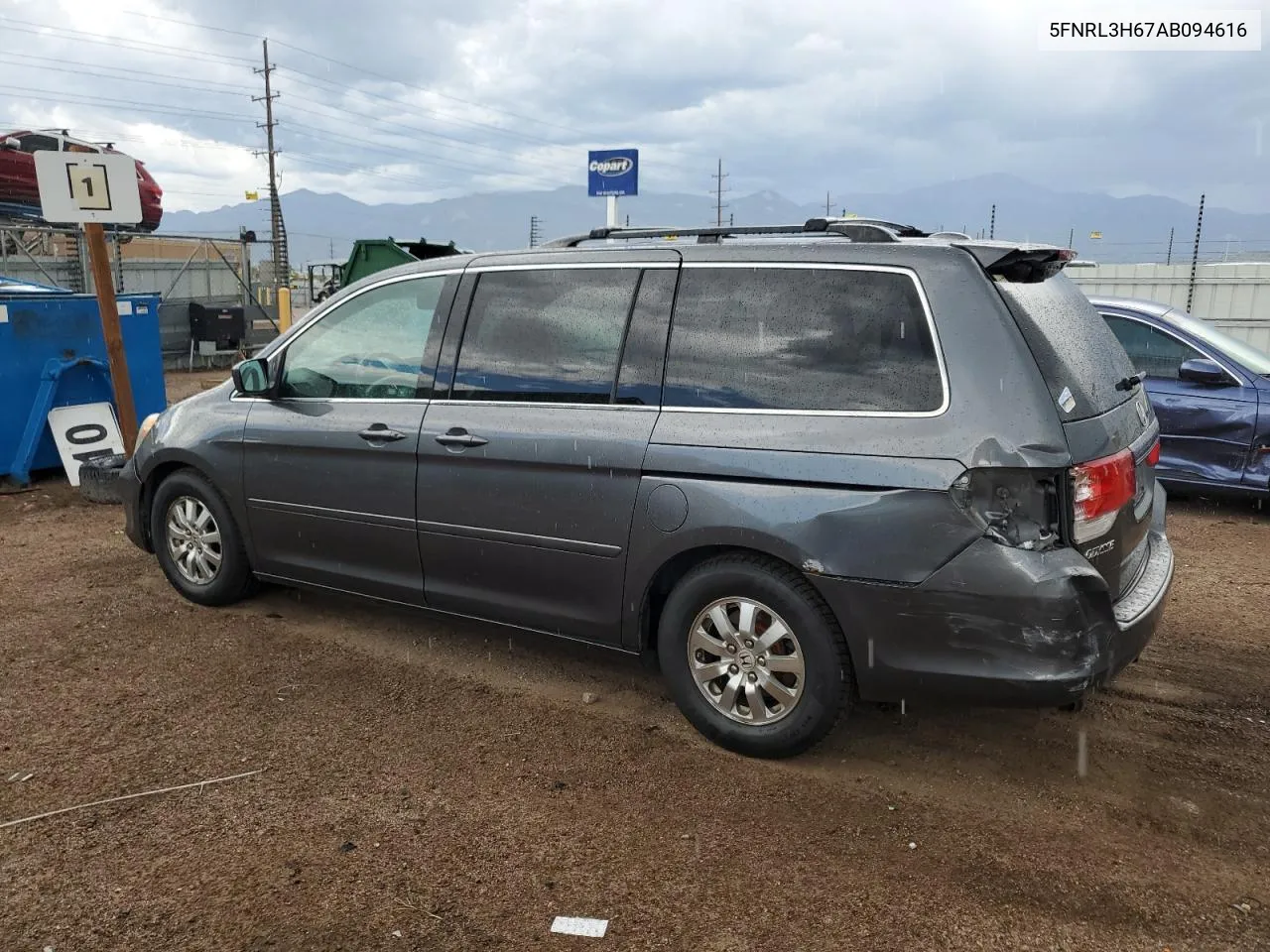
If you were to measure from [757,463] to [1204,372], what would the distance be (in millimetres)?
5459

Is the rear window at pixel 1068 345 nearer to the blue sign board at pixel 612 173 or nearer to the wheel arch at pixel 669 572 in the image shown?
the wheel arch at pixel 669 572

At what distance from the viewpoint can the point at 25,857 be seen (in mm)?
2947

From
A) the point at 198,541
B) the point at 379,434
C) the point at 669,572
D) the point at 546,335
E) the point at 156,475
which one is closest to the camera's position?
the point at 669,572

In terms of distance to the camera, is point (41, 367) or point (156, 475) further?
point (41, 367)

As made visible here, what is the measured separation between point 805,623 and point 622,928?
1.14 metres

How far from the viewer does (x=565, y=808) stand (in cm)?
323

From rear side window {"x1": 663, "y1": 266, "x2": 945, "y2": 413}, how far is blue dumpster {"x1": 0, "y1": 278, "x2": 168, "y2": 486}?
641 cm

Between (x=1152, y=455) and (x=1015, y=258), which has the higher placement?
(x=1015, y=258)

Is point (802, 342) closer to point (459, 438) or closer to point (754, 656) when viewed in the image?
point (754, 656)

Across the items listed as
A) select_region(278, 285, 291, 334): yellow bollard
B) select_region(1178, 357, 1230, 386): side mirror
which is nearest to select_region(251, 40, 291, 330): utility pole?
select_region(278, 285, 291, 334): yellow bollard

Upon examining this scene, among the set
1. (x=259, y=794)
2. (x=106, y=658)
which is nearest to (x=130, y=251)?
(x=106, y=658)

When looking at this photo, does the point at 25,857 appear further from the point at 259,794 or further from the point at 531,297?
the point at 531,297

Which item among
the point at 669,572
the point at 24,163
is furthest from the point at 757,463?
the point at 24,163

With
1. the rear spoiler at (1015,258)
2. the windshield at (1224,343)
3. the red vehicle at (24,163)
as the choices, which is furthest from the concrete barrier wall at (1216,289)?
the red vehicle at (24,163)
